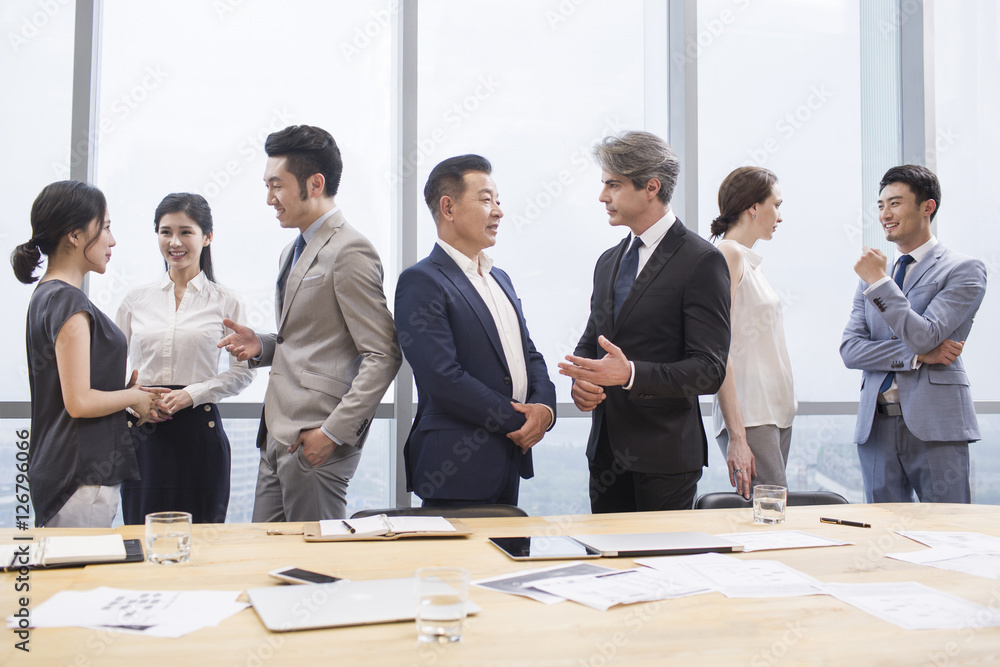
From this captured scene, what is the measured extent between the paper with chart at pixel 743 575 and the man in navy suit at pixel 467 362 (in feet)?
3.05

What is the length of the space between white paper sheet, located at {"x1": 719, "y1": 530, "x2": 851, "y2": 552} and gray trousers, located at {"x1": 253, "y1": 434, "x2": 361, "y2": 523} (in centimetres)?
130

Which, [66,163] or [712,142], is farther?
[712,142]

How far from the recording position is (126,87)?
3.54m

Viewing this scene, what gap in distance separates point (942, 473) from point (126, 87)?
4.13 meters

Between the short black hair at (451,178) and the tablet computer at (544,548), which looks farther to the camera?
the short black hair at (451,178)

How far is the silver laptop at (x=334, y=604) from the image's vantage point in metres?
1.03

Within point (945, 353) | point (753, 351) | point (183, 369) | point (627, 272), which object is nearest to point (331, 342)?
point (183, 369)

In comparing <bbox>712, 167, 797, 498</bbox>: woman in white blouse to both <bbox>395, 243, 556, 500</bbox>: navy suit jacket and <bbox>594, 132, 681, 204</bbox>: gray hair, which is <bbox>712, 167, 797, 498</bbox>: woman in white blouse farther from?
<bbox>395, 243, 556, 500</bbox>: navy suit jacket

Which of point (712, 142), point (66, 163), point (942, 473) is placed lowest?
point (942, 473)

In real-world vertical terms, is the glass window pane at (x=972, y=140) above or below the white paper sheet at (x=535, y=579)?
above

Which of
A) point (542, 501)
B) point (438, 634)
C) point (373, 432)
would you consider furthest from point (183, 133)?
point (438, 634)

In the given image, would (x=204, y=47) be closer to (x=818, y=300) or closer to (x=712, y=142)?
(x=712, y=142)

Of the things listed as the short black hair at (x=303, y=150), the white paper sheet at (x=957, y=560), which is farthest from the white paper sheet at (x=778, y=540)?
the short black hair at (x=303, y=150)

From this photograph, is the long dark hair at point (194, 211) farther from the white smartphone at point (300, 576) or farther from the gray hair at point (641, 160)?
the white smartphone at point (300, 576)
